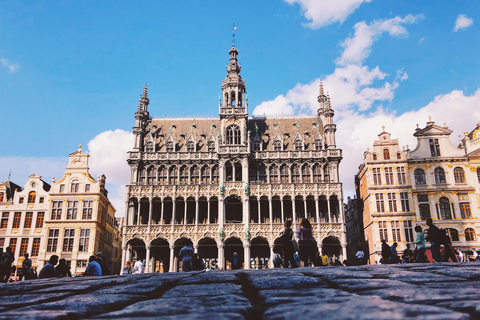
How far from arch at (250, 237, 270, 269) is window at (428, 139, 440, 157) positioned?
23.4 m

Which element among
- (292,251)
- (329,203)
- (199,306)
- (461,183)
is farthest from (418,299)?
(461,183)

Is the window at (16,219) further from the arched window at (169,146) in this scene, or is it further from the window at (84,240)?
the arched window at (169,146)

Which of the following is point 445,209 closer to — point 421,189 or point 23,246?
point 421,189

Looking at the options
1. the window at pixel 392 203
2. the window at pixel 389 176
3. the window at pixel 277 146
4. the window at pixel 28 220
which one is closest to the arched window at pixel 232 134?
the window at pixel 277 146

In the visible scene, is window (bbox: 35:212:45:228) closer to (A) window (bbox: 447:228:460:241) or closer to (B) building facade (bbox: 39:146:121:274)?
(B) building facade (bbox: 39:146:121:274)

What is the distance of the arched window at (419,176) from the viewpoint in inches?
1955

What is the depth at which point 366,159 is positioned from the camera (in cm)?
5091

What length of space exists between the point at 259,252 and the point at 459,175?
85.2ft

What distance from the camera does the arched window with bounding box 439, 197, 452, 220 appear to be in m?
47.8

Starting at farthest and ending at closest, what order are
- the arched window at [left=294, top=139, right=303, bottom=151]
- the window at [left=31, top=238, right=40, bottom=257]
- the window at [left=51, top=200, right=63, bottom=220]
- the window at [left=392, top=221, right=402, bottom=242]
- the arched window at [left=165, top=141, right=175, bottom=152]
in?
the arched window at [left=165, top=141, right=175, bottom=152] → the arched window at [left=294, top=139, right=303, bottom=151] → the window at [left=51, top=200, right=63, bottom=220] → the window at [left=31, top=238, right=40, bottom=257] → the window at [left=392, top=221, right=402, bottom=242]

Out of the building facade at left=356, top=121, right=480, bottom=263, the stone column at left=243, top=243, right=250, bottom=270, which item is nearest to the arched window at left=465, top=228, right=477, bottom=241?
the building facade at left=356, top=121, right=480, bottom=263

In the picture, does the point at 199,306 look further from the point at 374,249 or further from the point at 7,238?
the point at 7,238

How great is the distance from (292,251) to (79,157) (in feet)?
147

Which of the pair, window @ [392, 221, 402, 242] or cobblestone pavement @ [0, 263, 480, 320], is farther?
window @ [392, 221, 402, 242]
